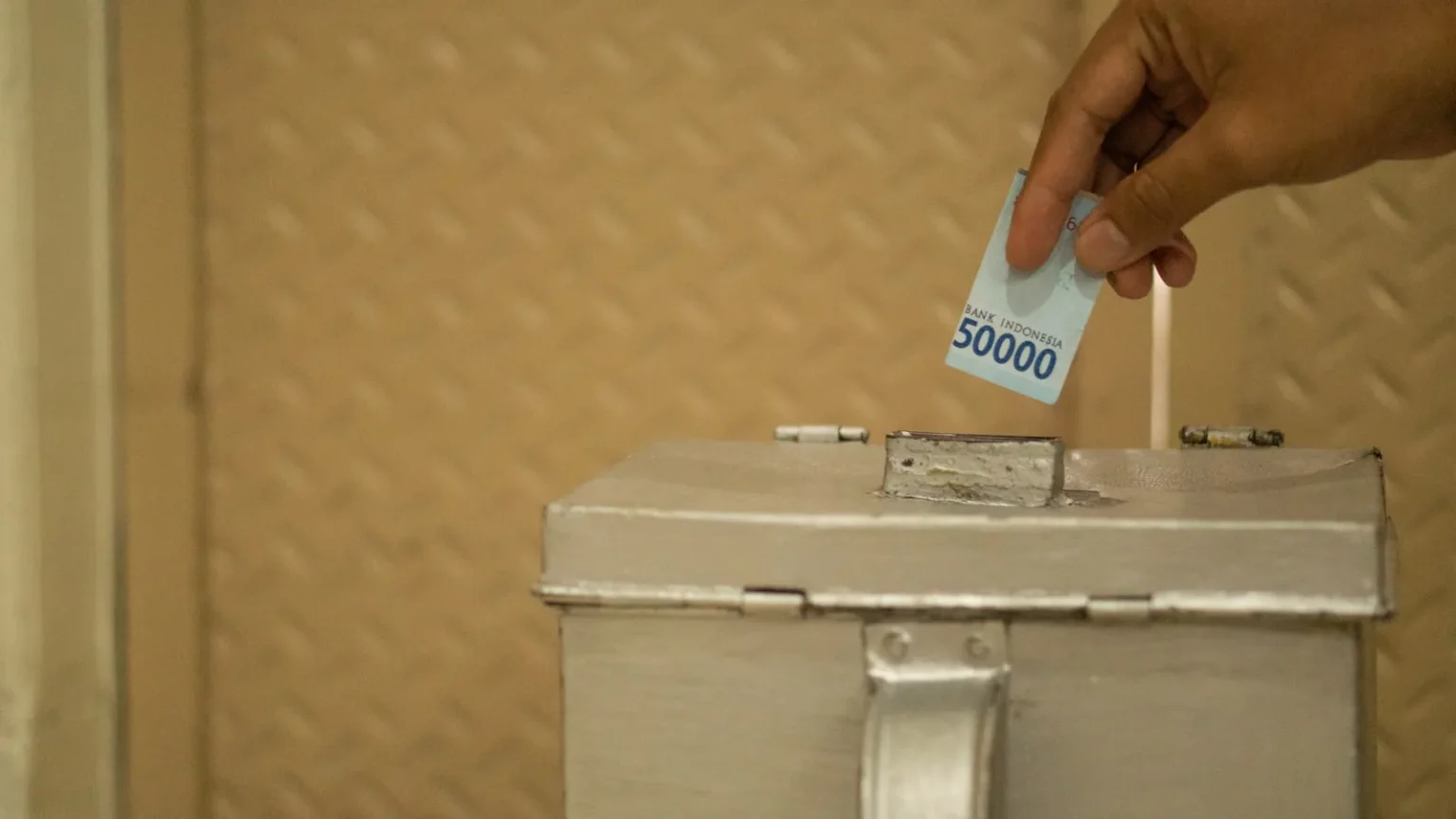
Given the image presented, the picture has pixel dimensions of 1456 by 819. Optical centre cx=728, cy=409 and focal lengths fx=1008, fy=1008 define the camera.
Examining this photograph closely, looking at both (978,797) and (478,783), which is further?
(478,783)

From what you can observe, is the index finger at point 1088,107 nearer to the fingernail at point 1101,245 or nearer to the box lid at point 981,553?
the fingernail at point 1101,245

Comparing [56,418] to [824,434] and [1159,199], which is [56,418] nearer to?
[824,434]

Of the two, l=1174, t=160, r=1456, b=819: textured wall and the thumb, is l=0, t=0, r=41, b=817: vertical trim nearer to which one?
the thumb

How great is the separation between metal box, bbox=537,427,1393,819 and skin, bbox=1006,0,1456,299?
151 millimetres

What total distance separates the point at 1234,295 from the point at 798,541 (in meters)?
0.48

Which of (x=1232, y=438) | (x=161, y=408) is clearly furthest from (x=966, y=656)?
(x=161, y=408)

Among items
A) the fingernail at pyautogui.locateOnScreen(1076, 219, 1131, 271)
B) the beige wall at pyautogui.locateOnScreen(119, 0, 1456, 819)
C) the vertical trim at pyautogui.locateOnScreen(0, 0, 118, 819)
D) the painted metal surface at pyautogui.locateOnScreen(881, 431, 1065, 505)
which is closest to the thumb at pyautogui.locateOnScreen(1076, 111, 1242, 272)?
the fingernail at pyautogui.locateOnScreen(1076, 219, 1131, 271)

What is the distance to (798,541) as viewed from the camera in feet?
1.15

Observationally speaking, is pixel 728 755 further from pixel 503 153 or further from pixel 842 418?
pixel 503 153

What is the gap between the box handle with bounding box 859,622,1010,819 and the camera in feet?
1.06

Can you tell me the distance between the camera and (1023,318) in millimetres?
470

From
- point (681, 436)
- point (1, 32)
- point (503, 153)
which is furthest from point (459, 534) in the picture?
point (1, 32)

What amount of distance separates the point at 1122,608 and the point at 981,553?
5 cm

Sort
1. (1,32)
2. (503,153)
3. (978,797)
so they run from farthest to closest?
(503,153) < (1,32) < (978,797)
